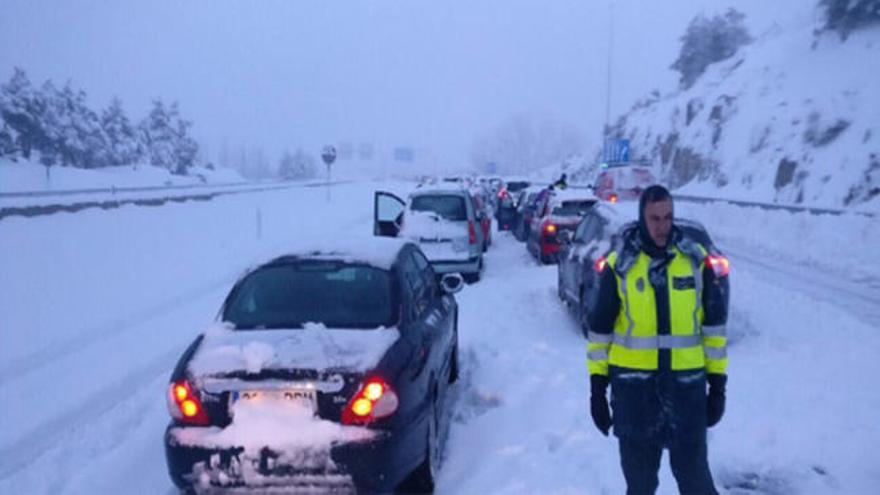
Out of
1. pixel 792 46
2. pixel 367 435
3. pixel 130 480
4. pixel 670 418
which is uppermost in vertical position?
pixel 792 46

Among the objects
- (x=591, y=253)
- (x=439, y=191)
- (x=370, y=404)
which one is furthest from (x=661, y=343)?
(x=439, y=191)

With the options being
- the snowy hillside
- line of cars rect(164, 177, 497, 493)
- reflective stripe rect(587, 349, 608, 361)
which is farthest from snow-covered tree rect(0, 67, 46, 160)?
reflective stripe rect(587, 349, 608, 361)

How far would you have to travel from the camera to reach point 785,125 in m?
38.2

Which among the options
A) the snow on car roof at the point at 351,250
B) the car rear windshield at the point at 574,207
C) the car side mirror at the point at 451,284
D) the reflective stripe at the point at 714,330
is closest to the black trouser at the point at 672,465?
the reflective stripe at the point at 714,330

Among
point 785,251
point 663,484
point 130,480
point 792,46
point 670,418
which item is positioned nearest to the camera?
point 670,418

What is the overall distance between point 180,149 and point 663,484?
8973cm

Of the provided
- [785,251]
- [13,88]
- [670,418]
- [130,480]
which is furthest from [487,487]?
[13,88]

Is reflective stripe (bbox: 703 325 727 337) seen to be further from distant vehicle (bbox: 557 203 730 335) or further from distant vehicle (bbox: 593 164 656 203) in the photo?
distant vehicle (bbox: 593 164 656 203)

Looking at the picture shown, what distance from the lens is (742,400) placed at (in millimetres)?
6156

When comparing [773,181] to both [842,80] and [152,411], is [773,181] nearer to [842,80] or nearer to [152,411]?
[842,80]

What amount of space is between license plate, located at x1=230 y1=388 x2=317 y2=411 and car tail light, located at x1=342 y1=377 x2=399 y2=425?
0.67ft

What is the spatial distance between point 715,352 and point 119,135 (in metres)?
82.9

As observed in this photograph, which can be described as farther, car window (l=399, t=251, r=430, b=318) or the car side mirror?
the car side mirror

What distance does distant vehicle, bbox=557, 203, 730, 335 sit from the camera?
24.8ft
